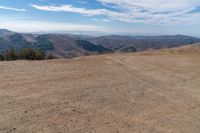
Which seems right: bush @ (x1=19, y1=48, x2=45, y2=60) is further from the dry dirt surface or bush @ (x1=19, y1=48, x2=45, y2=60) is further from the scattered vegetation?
the dry dirt surface

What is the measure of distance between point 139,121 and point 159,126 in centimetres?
53

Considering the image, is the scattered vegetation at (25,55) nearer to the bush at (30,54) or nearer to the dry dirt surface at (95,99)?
the bush at (30,54)

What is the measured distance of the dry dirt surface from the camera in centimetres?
725

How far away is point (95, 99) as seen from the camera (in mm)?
9445

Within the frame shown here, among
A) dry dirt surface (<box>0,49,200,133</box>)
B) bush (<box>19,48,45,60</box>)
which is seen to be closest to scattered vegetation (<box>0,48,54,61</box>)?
bush (<box>19,48,45,60</box>)

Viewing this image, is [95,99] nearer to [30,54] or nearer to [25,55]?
[30,54]

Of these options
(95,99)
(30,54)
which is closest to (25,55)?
(30,54)

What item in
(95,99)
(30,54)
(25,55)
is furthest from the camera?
(25,55)

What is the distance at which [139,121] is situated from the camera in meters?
Answer: 7.83

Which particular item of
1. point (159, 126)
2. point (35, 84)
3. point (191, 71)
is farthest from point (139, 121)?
point (191, 71)

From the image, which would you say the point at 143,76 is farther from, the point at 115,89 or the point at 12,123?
the point at 12,123

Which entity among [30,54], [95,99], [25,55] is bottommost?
[25,55]

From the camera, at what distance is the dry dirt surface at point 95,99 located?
23.8 feet

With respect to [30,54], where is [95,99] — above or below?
above
